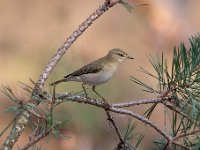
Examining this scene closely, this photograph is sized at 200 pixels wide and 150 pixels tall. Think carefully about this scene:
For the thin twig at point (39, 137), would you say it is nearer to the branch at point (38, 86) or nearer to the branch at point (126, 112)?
the branch at point (38, 86)

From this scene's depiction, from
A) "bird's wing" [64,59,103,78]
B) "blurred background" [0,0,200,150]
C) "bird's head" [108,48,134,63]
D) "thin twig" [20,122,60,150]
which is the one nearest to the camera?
"thin twig" [20,122,60,150]

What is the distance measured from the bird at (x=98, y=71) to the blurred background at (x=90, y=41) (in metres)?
3.02

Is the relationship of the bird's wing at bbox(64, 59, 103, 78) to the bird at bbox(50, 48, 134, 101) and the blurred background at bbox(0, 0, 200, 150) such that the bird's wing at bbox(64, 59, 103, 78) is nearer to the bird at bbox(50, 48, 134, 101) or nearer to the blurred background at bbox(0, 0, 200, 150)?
the bird at bbox(50, 48, 134, 101)

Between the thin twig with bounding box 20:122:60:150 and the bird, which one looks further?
the bird

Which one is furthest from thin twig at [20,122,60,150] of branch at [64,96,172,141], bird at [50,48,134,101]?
bird at [50,48,134,101]

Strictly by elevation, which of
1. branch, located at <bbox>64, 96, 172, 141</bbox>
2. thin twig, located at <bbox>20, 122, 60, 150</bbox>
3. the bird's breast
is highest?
the bird's breast

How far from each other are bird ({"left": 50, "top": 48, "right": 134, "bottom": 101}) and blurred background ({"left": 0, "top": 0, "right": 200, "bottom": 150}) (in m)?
3.02

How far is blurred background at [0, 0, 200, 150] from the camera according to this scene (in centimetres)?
657

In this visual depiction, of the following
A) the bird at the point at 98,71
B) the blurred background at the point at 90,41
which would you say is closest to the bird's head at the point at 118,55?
the bird at the point at 98,71

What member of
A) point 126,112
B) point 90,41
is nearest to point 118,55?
point 126,112

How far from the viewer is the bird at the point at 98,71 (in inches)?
104

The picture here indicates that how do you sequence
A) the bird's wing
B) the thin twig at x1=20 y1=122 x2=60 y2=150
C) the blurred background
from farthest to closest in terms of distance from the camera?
the blurred background < the bird's wing < the thin twig at x1=20 y1=122 x2=60 y2=150

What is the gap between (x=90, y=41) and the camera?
8688 mm

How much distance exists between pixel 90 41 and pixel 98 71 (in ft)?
19.4
